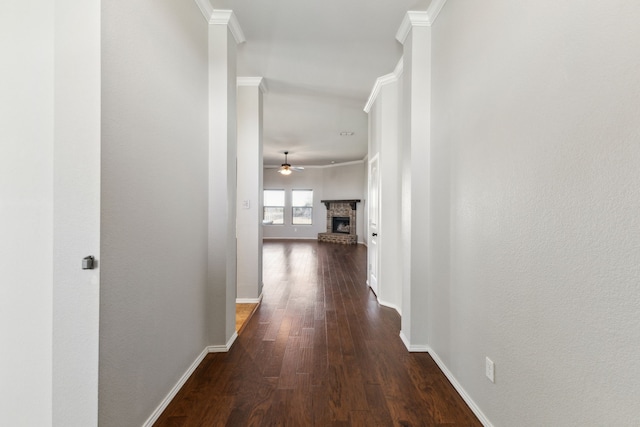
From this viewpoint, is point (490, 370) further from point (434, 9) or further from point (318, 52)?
point (318, 52)

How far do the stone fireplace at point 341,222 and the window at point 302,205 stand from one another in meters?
0.65

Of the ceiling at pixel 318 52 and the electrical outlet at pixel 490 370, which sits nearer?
the electrical outlet at pixel 490 370

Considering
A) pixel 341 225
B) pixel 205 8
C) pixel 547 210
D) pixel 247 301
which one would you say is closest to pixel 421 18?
pixel 205 8

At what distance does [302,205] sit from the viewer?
37.3 ft

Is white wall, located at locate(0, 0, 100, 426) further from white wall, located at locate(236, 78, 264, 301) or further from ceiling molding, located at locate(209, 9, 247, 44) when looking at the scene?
white wall, located at locate(236, 78, 264, 301)

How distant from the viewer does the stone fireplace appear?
10.2m

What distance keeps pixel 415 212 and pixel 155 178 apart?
76.2 inches

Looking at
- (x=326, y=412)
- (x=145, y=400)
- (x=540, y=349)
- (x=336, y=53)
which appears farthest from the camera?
(x=336, y=53)

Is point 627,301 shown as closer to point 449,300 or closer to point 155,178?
point 449,300

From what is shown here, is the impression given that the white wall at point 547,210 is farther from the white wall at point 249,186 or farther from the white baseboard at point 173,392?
the white wall at point 249,186

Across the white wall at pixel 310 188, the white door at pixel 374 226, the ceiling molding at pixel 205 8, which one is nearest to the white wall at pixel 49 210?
the ceiling molding at pixel 205 8

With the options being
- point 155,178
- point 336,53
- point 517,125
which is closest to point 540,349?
point 517,125

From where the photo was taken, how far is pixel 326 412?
1716mm

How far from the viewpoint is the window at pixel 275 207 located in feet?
37.5
